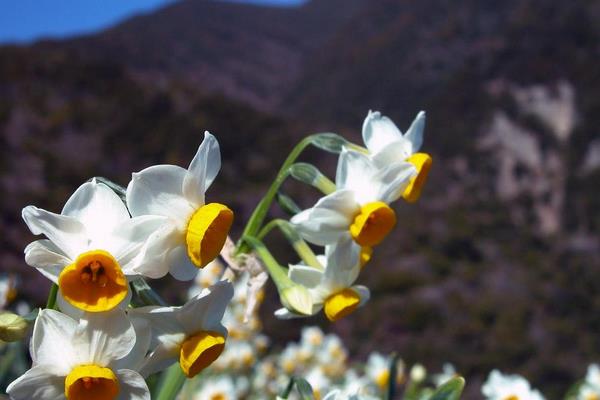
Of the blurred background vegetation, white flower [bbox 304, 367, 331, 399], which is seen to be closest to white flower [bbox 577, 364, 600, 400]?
white flower [bbox 304, 367, 331, 399]

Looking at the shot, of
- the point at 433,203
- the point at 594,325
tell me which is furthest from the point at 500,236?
the point at 594,325

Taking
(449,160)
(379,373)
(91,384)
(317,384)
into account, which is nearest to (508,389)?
(317,384)

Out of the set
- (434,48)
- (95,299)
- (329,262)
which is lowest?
(434,48)

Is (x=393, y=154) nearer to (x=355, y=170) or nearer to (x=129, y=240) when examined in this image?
(x=355, y=170)

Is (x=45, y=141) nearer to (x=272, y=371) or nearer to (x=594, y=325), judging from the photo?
(x=272, y=371)

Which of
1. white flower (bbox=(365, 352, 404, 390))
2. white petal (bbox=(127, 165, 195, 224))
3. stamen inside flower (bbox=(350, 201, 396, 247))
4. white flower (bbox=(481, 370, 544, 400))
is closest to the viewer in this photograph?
white petal (bbox=(127, 165, 195, 224))

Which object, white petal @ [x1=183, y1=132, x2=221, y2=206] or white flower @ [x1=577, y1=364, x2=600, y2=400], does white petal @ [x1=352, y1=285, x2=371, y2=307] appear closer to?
white petal @ [x1=183, y1=132, x2=221, y2=206]
